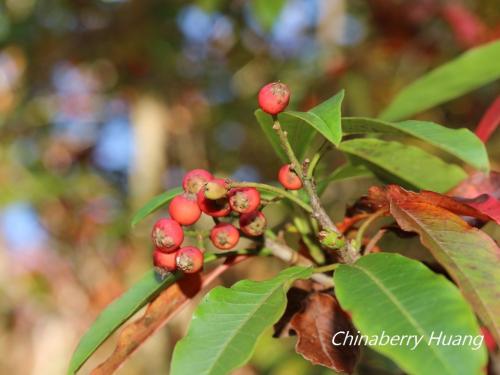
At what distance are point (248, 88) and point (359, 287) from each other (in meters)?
2.36

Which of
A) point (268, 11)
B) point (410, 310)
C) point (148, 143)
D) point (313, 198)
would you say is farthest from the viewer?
point (148, 143)

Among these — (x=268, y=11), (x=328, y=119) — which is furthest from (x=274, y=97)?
(x=268, y=11)

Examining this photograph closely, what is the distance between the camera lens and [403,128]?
697 millimetres

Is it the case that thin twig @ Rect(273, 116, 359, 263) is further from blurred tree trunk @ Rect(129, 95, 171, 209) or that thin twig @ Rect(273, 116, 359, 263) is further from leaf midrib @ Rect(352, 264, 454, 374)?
blurred tree trunk @ Rect(129, 95, 171, 209)

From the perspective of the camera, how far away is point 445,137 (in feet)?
2.23

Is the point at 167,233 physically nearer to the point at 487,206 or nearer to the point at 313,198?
the point at 313,198

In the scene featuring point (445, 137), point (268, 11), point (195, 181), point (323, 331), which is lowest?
point (323, 331)

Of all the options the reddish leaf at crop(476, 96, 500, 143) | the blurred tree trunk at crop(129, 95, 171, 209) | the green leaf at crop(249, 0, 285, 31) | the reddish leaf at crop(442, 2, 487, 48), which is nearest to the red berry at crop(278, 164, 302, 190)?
the reddish leaf at crop(476, 96, 500, 143)

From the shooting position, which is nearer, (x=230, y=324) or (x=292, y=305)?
(x=230, y=324)

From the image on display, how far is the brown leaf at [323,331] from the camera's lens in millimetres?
805

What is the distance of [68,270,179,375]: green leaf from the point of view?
807 millimetres

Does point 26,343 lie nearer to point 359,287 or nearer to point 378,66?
point 378,66

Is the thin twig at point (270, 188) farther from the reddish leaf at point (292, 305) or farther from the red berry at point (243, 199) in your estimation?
the reddish leaf at point (292, 305)

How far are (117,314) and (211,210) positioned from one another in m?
0.19
